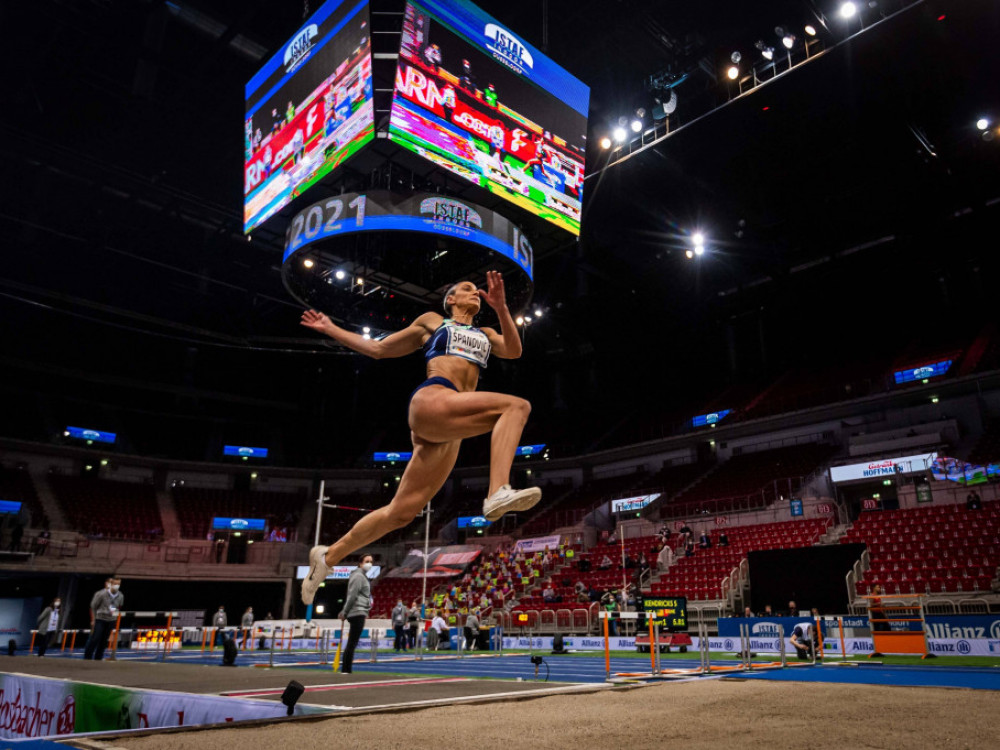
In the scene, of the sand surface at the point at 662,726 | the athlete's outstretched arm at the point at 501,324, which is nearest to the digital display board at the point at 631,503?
the sand surface at the point at 662,726

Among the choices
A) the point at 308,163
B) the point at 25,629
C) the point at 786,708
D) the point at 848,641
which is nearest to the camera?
the point at 786,708

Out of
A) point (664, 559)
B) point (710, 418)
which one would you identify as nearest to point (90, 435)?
point (664, 559)

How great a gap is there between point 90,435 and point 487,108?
3123 centimetres

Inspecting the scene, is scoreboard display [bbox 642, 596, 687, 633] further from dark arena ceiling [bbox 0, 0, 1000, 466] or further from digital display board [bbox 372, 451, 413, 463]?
digital display board [bbox 372, 451, 413, 463]

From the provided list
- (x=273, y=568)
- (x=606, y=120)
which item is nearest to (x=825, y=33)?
(x=606, y=120)

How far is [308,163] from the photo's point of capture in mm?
11180

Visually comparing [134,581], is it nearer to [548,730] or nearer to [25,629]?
[25,629]

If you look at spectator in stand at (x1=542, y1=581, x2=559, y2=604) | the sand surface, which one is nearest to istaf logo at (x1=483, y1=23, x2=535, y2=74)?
the sand surface

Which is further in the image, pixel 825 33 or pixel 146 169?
pixel 146 169

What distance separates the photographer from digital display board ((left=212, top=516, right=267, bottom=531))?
109ft

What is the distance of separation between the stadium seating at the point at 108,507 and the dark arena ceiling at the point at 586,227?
249cm

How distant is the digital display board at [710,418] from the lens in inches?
1212

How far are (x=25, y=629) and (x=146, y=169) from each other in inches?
908

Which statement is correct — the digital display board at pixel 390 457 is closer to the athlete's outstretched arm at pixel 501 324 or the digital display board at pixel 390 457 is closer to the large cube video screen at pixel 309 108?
the large cube video screen at pixel 309 108
